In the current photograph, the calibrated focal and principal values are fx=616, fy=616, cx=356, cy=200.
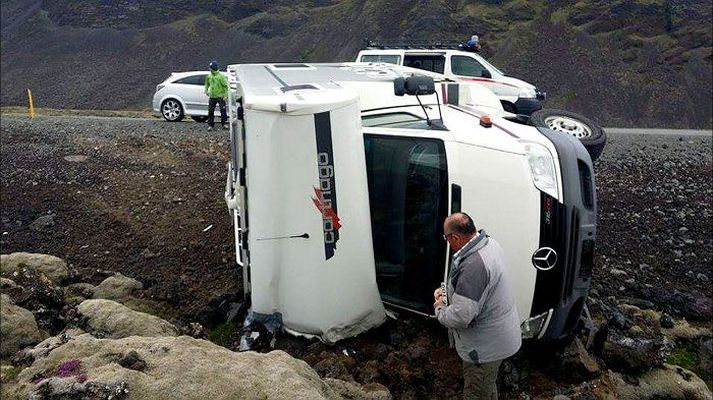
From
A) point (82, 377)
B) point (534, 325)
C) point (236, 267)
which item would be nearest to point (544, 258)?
point (534, 325)

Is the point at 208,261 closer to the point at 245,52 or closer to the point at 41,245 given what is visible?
the point at 41,245

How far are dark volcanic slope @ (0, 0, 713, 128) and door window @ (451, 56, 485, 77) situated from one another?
1139 centimetres

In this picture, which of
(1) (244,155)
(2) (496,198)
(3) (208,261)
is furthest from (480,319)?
(3) (208,261)

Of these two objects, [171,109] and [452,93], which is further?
[171,109]

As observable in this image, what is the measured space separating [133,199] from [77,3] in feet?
122

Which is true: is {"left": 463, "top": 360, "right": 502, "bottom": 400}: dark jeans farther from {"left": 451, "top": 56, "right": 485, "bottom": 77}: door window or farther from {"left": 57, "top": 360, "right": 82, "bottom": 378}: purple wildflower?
{"left": 451, "top": 56, "right": 485, "bottom": 77}: door window

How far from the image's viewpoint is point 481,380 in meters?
3.65

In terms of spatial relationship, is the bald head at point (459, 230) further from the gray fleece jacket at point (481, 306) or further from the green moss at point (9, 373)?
the green moss at point (9, 373)

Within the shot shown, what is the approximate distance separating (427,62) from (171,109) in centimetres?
596

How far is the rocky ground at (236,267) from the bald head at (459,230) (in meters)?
1.20

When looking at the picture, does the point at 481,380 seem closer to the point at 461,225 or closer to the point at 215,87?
the point at 461,225

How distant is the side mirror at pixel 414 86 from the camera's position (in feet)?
15.7

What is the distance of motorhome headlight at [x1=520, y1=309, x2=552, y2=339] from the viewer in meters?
4.09

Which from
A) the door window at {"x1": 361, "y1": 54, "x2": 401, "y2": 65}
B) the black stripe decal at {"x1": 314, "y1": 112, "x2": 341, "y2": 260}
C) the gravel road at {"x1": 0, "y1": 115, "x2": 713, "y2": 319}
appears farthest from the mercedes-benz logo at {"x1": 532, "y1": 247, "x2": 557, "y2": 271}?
the door window at {"x1": 361, "y1": 54, "x2": 401, "y2": 65}
